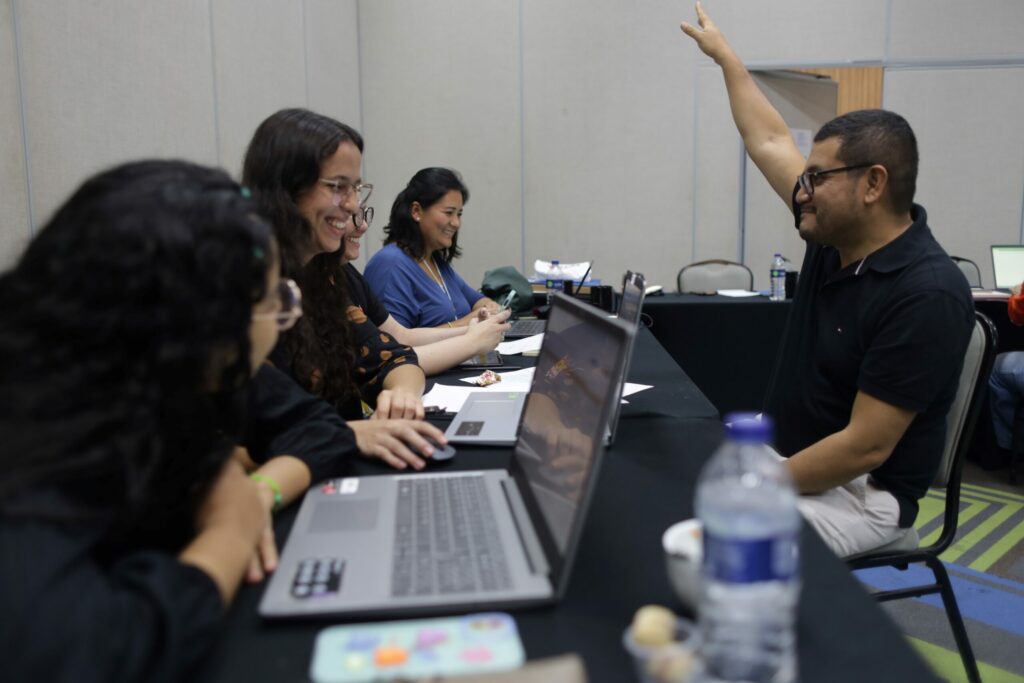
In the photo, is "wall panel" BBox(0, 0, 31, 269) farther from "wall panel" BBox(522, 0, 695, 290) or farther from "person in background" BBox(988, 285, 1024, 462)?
"wall panel" BBox(522, 0, 695, 290)

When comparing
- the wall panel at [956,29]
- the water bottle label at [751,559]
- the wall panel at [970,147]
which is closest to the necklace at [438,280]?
Result: the water bottle label at [751,559]

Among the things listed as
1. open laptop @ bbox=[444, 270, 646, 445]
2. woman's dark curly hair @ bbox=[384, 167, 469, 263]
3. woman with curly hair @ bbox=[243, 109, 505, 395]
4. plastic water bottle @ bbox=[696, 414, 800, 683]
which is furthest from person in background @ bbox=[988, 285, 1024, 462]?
plastic water bottle @ bbox=[696, 414, 800, 683]

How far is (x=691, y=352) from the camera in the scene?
152 inches

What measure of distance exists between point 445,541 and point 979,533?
2.66 metres

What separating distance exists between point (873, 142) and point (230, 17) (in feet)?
8.93

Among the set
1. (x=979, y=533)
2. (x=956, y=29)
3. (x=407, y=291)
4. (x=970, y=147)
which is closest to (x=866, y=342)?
(x=979, y=533)

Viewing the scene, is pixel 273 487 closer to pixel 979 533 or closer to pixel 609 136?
pixel 979 533

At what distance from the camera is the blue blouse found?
293 cm

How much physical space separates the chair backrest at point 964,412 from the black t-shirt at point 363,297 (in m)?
1.49

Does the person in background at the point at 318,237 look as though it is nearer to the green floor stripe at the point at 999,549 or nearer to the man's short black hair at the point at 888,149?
the man's short black hair at the point at 888,149

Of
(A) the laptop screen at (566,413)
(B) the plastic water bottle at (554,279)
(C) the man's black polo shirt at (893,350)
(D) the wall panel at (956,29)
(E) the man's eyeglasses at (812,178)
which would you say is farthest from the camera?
(D) the wall panel at (956,29)

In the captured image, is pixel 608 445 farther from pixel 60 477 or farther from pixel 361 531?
pixel 60 477

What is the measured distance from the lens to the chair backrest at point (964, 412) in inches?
61.8

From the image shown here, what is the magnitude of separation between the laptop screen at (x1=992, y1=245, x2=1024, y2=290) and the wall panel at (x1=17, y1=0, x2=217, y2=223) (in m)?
4.60
